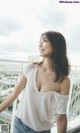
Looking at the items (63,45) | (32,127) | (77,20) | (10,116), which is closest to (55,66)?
(63,45)

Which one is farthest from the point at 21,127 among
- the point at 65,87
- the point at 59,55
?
the point at 59,55

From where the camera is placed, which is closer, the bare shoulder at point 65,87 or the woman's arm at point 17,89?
the bare shoulder at point 65,87

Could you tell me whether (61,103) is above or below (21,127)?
above

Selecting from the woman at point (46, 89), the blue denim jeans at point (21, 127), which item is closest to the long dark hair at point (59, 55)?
the woman at point (46, 89)

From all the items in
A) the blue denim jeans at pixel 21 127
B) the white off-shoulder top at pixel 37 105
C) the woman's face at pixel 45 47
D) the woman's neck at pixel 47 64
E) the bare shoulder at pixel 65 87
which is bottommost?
the blue denim jeans at pixel 21 127

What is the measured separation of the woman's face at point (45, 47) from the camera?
1398mm

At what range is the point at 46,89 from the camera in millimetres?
1348

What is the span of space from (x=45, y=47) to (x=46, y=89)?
0.73 feet

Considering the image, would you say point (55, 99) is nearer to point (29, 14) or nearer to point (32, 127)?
point (32, 127)

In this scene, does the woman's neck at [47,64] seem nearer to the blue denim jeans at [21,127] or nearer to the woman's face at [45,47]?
the woman's face at [45,47]

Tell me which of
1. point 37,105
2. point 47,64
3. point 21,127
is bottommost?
point 21,127

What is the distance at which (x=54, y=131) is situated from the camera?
281cm

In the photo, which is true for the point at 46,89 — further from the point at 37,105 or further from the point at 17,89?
the point at 17,89

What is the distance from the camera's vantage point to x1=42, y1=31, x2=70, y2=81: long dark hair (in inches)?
55.2
